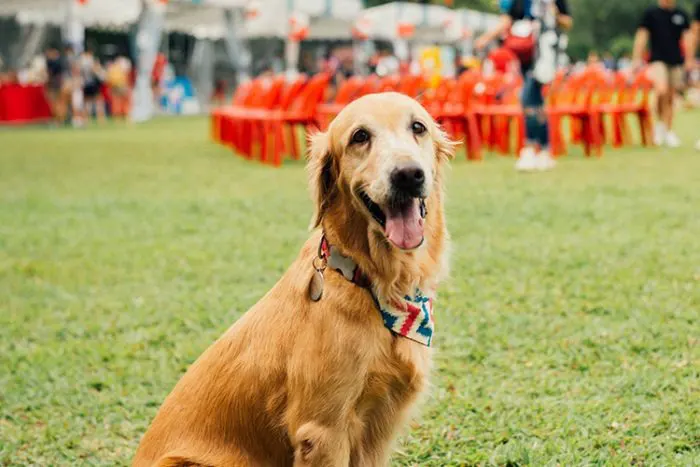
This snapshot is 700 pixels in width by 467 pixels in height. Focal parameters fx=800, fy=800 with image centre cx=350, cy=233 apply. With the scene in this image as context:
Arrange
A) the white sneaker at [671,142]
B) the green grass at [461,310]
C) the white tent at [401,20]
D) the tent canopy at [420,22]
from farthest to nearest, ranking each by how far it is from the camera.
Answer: the tent canopy at [420,22]
the white tent at [401,20]
the white sneaker at [671,142]
the green grass at [461,310]

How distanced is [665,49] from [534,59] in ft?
11.3

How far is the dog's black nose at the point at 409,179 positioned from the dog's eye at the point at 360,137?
0.23 m

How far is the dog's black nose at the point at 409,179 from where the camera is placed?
91.7 inches

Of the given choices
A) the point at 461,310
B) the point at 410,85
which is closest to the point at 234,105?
the point at 410,85

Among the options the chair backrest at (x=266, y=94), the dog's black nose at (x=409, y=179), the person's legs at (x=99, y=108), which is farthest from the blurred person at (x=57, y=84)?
the dog's black nose at (x=409, y=179)

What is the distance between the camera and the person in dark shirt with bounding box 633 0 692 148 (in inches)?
496

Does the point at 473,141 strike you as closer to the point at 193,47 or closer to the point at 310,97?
the point at 310,97

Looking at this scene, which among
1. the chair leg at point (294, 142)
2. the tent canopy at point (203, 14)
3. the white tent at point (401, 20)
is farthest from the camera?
the white tent at point (401, 20)

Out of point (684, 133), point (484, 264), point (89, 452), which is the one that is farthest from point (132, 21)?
point (89, 452)

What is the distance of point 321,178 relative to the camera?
2.59 meters

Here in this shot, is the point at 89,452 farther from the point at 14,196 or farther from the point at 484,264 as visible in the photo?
the point at 14,196

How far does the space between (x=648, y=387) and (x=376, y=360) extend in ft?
5.68

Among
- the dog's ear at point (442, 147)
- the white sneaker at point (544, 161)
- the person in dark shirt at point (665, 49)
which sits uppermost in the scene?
the person in dark shirt at point (665, 49)

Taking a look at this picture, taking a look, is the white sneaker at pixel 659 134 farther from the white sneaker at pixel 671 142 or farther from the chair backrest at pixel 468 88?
the chair backrest at pixel 468 88
